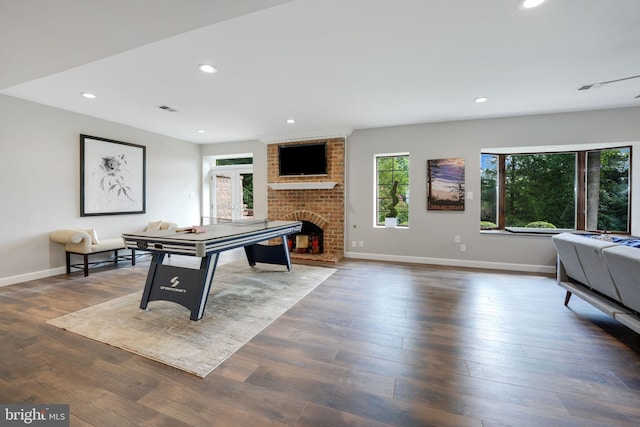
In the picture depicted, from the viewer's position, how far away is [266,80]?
3041mm

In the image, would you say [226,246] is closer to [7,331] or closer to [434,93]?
[7,331]

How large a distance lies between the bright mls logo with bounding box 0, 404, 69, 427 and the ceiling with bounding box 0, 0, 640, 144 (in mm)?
2234

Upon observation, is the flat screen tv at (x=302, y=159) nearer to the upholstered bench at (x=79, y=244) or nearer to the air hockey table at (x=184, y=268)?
the air hockey table at (x=184, y=268)

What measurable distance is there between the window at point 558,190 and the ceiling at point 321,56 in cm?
100

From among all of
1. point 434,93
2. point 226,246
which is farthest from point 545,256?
point 226,246

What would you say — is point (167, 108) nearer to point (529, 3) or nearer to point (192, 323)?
point (192, 323)

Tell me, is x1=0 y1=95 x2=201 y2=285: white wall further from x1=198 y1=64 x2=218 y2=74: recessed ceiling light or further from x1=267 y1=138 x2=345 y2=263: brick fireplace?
x1=198 y1=64 x2=218 y2=74: recessed ceiling light

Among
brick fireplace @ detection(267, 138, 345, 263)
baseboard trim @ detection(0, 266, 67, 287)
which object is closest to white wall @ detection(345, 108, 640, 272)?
brick fireplace @ detection(267, 138, 345, 263)

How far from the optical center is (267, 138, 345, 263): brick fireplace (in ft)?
17.3

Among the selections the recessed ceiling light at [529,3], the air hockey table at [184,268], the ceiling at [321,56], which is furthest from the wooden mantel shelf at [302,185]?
the recessed ceiling light at [529,3]

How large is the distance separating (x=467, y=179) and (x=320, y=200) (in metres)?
2.67

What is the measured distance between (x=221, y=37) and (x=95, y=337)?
105 inches

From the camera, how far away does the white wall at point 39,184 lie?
11.6ft

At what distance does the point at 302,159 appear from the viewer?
5.50m
